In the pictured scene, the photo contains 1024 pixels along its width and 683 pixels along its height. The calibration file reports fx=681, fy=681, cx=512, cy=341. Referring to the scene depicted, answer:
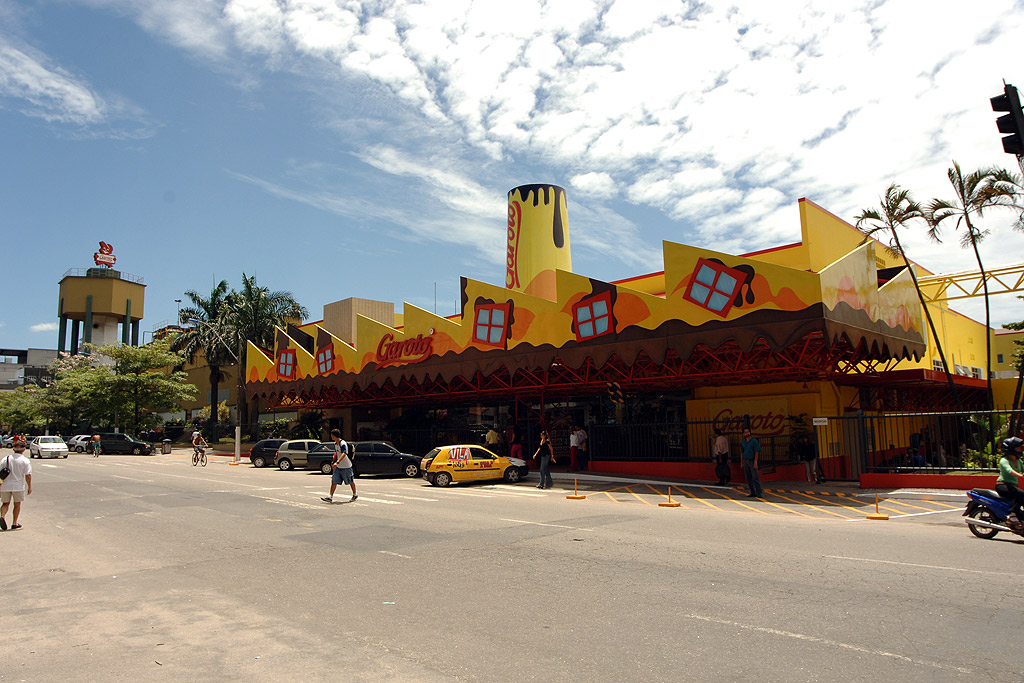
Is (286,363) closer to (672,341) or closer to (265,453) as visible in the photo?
(265,453)

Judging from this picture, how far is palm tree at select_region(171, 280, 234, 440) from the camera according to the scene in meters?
51.8

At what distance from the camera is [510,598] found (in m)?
7.13

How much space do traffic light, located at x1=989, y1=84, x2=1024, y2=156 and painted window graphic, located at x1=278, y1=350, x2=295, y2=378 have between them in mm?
34232

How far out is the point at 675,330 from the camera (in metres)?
20.1

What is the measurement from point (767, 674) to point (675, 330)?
1584 centimetres

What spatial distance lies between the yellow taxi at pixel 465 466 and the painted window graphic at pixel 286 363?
17437mm

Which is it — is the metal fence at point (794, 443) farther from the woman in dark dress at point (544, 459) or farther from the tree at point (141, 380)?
the tree at point (141, 380)

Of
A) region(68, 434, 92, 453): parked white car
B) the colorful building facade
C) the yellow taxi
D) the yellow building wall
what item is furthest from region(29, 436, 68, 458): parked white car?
the yellow building wall

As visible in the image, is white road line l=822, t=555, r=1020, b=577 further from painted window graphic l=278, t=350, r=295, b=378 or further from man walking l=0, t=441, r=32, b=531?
painted window graphic l=278, t=350, r=295, b=378

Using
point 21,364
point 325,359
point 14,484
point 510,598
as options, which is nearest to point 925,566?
point 510,598

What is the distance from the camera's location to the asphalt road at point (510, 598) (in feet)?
17.0

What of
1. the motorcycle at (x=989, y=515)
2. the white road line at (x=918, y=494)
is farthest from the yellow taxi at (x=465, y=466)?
the motorcycle at (x=989, y=515)

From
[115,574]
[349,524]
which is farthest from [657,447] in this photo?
[115,574]

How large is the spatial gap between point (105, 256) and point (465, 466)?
79953 mm
